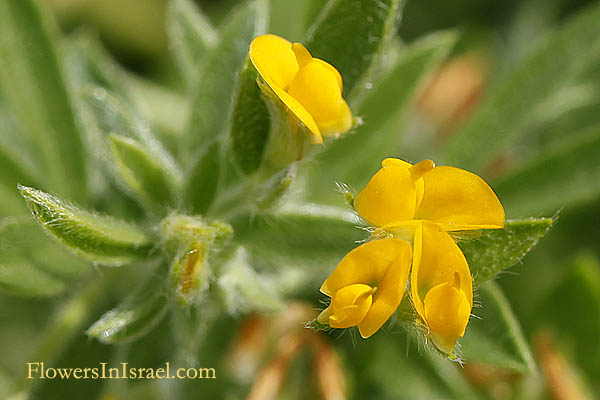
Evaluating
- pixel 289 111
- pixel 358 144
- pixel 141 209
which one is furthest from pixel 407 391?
pixel 289 111

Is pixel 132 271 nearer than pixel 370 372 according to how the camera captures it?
Yes

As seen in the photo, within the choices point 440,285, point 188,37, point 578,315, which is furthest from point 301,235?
point 578,315

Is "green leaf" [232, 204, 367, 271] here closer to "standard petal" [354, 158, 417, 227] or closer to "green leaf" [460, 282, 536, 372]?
"green leaf" [460, 282, 536, 372]

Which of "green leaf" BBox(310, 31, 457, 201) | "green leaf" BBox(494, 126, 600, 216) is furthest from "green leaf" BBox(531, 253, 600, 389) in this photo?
"green leaf" BBox(310, 31, 457, 201)

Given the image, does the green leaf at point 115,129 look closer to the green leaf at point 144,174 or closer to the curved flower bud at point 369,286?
the green leaf at point 144,174

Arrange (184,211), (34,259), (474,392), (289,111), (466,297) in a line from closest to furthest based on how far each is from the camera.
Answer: (466,297) < (289,111) < (184,211) < (34,259) < (474,392)

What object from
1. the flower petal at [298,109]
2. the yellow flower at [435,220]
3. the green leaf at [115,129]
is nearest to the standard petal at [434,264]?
the yellow flower at [435,220]

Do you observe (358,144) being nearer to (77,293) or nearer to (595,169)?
(595,169)
